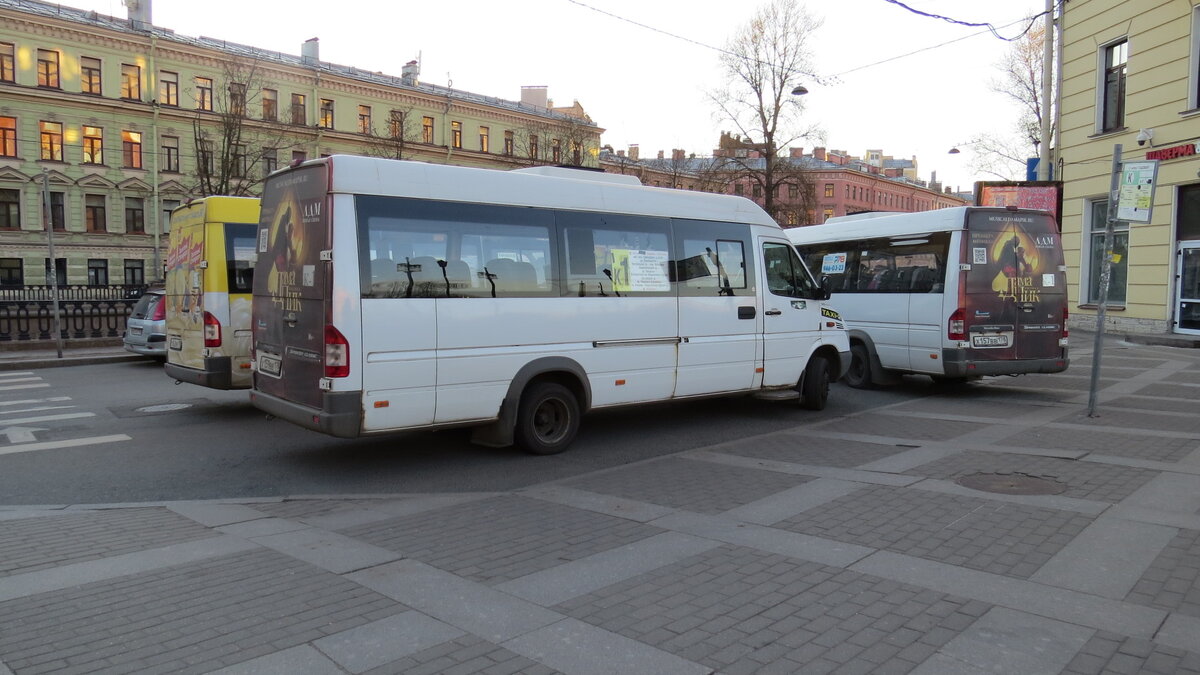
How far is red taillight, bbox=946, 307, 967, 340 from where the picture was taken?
1150cm

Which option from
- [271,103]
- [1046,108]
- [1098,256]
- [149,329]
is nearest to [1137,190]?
[1046,108]

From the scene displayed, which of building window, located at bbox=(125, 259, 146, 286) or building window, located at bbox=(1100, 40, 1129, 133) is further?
building window, located at bbox=(125, 259, 146, 286)

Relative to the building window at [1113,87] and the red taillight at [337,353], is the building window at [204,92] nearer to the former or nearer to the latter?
the building window at [1113,87]

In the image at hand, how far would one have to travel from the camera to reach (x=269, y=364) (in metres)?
7.89

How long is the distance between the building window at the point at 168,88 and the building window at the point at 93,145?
3.76m

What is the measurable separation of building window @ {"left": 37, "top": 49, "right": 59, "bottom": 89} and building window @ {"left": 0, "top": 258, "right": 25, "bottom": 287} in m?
9.40

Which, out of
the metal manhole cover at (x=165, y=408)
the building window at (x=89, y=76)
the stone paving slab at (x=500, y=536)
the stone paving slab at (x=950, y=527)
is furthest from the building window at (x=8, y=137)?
the stone paving slab at (x=950, y=527)

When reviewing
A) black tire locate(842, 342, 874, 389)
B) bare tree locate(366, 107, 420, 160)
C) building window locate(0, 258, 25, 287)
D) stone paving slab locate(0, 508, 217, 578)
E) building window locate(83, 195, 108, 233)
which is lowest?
stone paving slab locate(0, 508, 217, 578)

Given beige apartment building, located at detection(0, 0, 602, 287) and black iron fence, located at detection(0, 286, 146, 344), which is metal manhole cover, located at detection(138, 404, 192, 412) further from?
beige apartment building, located at detection(0, 0, 602, 287)

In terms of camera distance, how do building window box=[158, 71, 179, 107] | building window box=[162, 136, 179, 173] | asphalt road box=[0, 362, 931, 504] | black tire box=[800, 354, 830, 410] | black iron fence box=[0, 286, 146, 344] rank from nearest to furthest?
asphalt road box=[0, 362, 931, 504] < black tire box=[800, 354, 830, 410] < black iron fence box=[0, 286, 146, 344] < building window box=[158, 71, 179, 107] < building window box=[162, 136, 179, 173]

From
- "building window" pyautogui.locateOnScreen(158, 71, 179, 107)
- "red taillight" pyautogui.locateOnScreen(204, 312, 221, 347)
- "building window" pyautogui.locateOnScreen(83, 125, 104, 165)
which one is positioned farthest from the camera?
"building window" pyautogui.locateOnScreen(158, 71, 179, 107)

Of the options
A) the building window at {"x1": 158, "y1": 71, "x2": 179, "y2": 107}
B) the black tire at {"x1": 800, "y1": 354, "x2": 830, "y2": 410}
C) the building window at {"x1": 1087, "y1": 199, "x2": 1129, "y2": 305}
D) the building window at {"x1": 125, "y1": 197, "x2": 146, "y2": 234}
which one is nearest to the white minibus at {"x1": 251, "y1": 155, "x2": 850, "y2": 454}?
the black tire at {"x1": 800, "y1": 354, "x2": 830, "y2": 410}

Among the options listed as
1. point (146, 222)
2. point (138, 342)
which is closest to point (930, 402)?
point (138, 342)

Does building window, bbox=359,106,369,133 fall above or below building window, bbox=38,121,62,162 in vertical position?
above
